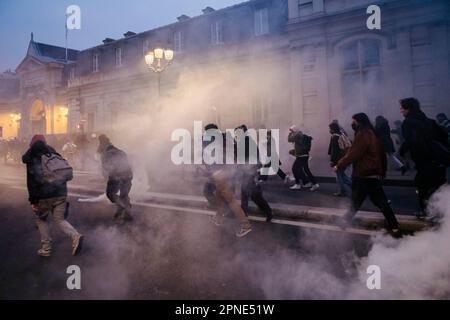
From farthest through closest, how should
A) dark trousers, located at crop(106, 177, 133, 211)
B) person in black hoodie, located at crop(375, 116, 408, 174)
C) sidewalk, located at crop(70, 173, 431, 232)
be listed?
Answer: 1. person in black hoodie, located at crop(375, 116, 408, 174)
2. dark trousers, located at crop(106, 177, 133, 211)
3. sidewalk, located at crop(70, 173, 431, 232)

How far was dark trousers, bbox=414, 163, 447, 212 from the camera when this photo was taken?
3895 millimetres

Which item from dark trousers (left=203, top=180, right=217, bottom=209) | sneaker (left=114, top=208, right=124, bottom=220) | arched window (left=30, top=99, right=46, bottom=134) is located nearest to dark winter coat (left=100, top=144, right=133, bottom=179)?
sneaker (left=114, top=208, right=124, bottom=220)

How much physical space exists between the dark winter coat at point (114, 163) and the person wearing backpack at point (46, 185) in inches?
43.5

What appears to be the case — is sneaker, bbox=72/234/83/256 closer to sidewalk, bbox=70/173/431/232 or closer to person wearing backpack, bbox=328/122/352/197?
sidewalk, bbox=70/173/431/232

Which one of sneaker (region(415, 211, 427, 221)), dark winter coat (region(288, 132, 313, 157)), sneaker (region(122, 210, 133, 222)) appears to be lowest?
sneaker (region(122, 210, 133, 222))

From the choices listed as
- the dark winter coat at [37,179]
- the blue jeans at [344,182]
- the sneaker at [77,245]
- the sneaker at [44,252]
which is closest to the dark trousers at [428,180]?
the blue jeans at [344,182]

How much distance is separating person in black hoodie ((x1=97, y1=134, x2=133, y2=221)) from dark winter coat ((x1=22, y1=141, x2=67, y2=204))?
3.99 ft

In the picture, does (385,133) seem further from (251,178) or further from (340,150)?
(251,178)

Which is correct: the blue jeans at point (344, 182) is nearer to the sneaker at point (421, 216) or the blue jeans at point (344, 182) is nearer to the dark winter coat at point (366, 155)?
the sneaker at point (421, 216)

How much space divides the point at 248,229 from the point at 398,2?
10065 millimetres

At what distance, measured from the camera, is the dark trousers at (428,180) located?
153 inches

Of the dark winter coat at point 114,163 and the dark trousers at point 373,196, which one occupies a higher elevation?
the dark winter coat at point 114,163

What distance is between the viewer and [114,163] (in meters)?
4.68
